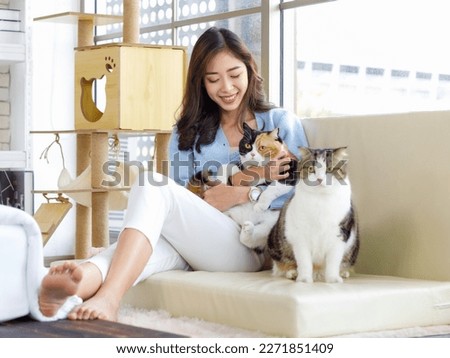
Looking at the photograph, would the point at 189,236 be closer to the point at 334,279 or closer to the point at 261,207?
the point at 261,207

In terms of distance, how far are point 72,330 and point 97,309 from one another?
169 millimetres

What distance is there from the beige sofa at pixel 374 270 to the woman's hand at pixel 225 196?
0.88 feet

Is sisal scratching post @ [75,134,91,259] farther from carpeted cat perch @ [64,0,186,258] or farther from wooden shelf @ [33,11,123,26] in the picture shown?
wooden shelf @ [33,11,123,26]

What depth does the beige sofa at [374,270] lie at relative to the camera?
213 cm

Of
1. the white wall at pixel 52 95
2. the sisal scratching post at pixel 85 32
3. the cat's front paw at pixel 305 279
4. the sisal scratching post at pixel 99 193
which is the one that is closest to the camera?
the cat's front paw at pixel 305 279

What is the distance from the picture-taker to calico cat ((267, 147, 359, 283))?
Answer: 2342 millimetres

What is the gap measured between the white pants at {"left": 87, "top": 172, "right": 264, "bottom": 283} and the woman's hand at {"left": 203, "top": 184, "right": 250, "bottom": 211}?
2.9 inches

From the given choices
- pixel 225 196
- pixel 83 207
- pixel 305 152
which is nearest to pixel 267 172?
pixel 225 196

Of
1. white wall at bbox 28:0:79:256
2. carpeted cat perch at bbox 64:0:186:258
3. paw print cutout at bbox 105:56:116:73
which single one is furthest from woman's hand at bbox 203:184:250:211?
white wall at bbox 28:0:79:256

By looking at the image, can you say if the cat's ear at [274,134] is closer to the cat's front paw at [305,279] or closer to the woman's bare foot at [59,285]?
the cat's front paw at [305,279]

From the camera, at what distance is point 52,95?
16.9ft

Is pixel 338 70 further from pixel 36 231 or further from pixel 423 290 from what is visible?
pixel 36 231

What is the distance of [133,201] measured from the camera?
2422 mm

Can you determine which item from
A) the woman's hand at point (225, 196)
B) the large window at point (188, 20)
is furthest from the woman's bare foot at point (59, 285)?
the large window at point (188, 20)
